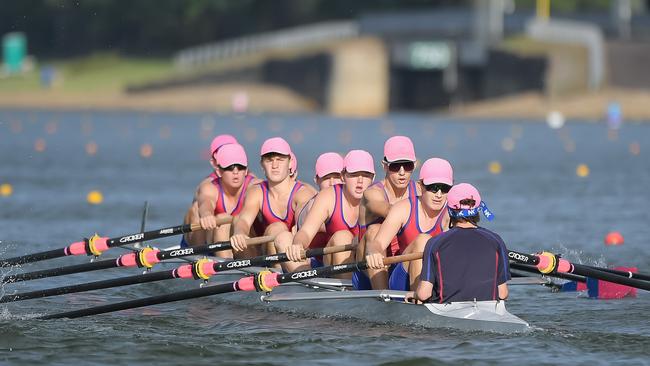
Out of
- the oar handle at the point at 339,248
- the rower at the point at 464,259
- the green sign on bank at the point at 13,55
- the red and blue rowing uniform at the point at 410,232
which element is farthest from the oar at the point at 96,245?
the green sign on bank at the point at 13,55

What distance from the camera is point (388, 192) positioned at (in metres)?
13.8

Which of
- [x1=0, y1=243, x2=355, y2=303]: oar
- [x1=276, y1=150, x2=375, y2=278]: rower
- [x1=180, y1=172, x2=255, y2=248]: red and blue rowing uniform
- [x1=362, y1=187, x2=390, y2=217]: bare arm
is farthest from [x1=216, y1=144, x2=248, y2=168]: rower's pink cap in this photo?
[x1=362, y1=187, x2=390, y2=217]: bare arm

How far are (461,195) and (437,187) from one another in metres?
0.89

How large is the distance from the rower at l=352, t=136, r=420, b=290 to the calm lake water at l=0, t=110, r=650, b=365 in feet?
2.46

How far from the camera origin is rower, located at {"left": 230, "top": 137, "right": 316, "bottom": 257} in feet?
49.1

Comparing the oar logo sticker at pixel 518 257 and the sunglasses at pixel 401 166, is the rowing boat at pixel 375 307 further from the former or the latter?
the sunglasses at pixel 401 166

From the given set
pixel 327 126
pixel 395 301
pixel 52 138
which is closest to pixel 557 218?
pixel 395 301

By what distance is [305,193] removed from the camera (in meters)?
15.1

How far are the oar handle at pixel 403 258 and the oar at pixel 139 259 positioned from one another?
2.42 metres

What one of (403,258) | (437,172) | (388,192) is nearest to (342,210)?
(388,192)

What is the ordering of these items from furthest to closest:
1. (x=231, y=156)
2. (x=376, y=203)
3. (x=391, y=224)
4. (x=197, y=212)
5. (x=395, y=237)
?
(x=197, y=212) → (x=231, y=156) → (x=376, y=203) → (x=395, y=237) → (x=391, y=224)

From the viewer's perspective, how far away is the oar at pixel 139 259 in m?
14.7

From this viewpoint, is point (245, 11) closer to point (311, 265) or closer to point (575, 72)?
point (575, 72)

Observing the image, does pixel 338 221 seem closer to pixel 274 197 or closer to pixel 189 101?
pixel 274 197
